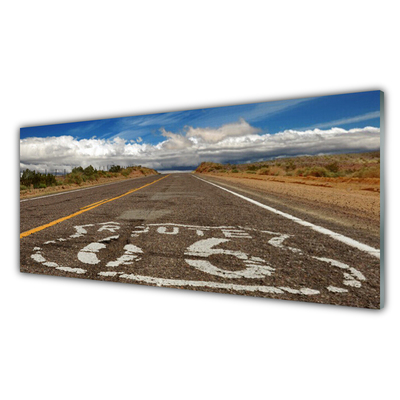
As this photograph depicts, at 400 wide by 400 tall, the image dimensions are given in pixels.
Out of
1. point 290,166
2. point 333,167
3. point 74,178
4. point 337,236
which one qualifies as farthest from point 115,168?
point 337,236

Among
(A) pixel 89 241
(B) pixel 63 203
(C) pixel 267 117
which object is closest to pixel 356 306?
(C) pixel 267 117

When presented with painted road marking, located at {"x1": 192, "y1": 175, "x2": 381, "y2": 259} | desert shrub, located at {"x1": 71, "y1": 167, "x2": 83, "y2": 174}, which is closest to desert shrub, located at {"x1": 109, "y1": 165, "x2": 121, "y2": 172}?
desert shrub, located at {"x1": 71, "y1": 167, "x2": 83, "y2": 174}

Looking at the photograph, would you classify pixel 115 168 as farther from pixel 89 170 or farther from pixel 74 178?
pixel 74 178

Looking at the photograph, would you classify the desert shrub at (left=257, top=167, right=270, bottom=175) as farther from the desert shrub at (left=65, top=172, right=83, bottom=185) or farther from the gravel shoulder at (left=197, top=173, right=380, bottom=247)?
the desert shrub at (left=65, top=172, right=83, bottom=185)

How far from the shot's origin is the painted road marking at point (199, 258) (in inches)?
141

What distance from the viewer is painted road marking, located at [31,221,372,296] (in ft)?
11.8

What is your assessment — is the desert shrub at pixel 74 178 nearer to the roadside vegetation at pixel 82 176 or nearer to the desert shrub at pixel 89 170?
the roadside vegetation at pixel 82 176

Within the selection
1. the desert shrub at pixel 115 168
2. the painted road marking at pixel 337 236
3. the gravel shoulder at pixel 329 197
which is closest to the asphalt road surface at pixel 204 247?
the painted road marking at pixel 337 236

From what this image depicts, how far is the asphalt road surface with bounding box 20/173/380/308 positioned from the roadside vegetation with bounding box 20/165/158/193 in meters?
0.29

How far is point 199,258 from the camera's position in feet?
13.6

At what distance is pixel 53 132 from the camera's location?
5957 millimetres

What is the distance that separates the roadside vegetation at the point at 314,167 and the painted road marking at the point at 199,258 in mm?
909

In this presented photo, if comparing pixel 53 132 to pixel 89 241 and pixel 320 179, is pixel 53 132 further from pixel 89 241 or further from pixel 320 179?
pixel 320 179

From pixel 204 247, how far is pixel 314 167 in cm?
170
